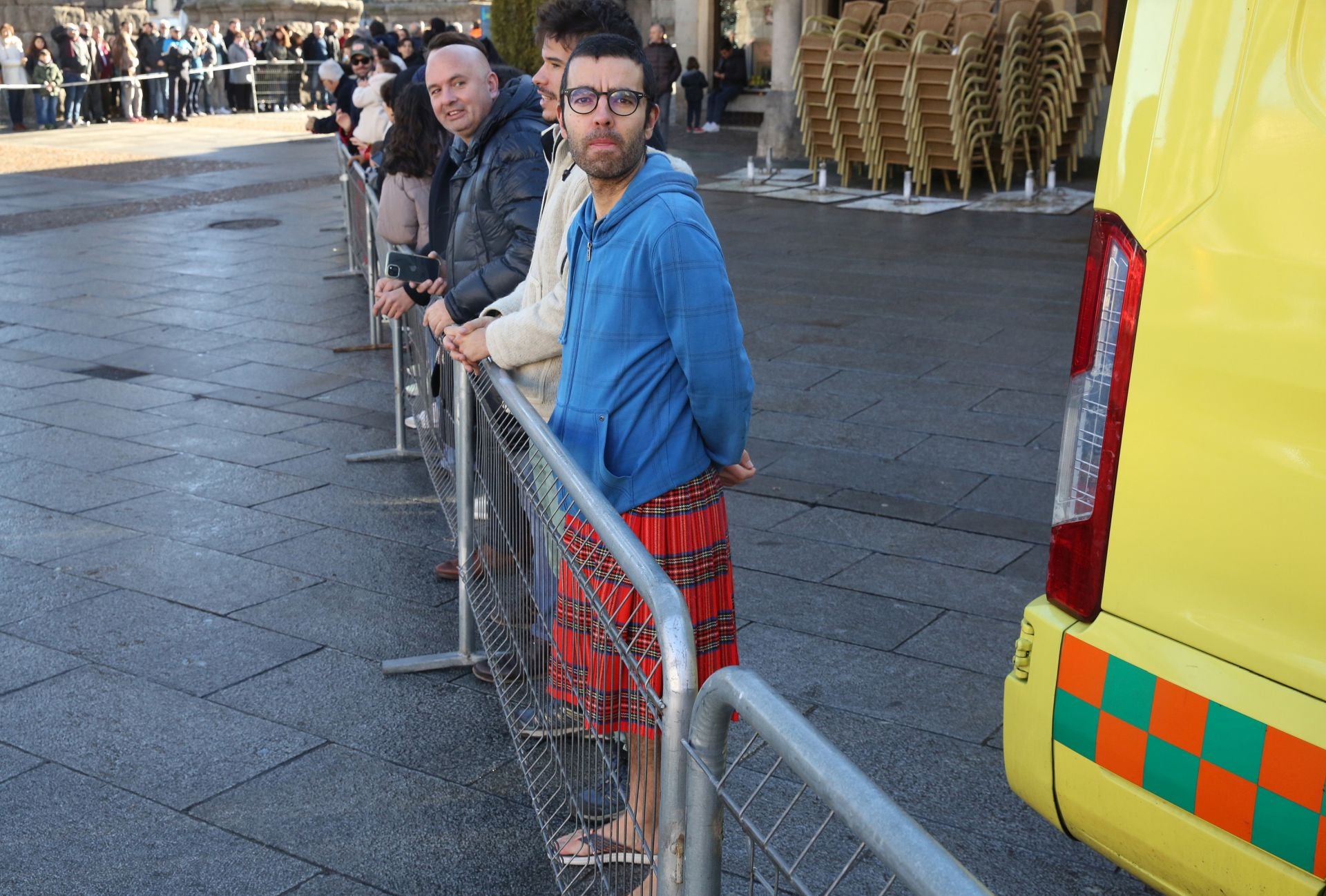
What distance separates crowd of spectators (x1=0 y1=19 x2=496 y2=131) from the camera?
2486cm

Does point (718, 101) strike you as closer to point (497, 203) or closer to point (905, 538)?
point (905, 538)

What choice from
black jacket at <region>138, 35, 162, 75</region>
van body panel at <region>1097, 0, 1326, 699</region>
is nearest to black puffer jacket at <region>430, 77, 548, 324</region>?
van body panel at <region>1097, 0, 1326, 699</region>

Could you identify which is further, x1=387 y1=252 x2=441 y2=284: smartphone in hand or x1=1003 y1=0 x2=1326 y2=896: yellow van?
x1=387 y1=252 x2=441 y2=284: smartphone in hand

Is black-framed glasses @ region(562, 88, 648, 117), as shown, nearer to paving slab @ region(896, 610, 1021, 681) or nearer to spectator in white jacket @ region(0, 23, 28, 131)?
paving slab @ region(896, 610, 1021, 681)

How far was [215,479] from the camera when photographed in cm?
587

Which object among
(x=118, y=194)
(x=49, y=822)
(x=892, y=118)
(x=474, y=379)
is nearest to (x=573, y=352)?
(x=474, y=379)

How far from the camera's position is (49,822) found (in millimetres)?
3279

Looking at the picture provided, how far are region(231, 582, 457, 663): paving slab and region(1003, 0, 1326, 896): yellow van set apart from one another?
8.06ft

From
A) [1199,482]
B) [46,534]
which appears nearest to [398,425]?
[46,534]

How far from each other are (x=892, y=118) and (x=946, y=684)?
11500mm

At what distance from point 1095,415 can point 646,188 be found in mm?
1053

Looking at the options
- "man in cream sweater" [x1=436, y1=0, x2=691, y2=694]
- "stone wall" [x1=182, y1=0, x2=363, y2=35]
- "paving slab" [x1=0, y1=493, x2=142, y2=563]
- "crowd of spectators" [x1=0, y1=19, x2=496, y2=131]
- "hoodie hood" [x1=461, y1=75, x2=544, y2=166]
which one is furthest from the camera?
"stone wall" [x1=182, y1=0, x2=363, y2=35]

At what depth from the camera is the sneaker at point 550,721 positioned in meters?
2.69

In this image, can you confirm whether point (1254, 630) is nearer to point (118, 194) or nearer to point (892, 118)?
point (892, 118)
